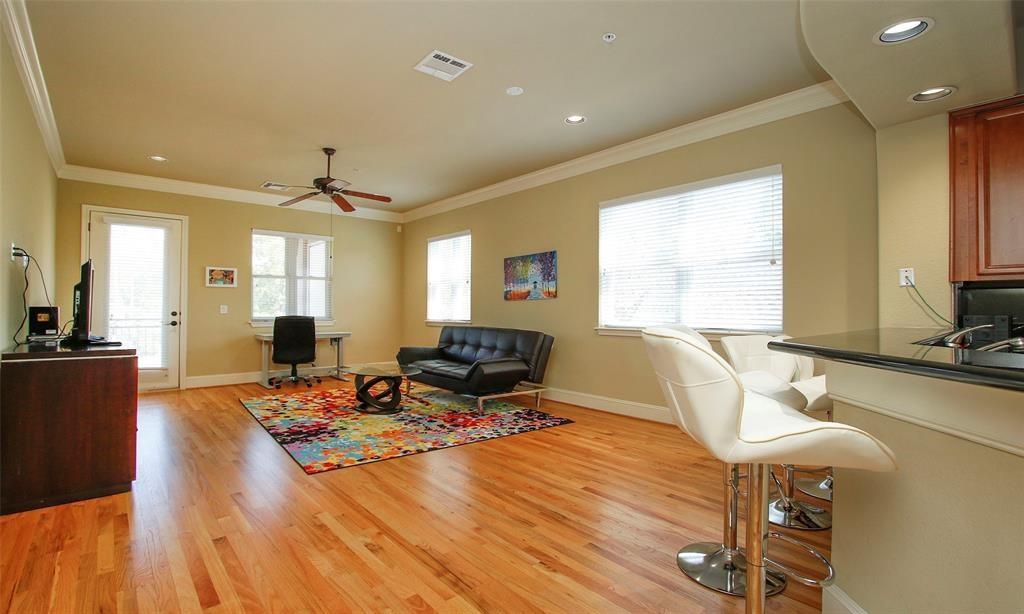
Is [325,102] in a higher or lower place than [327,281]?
higher

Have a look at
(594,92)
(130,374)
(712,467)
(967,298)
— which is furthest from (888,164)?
(130,374)

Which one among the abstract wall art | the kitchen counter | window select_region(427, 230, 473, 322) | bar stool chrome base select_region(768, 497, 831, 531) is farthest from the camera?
window select_region(427, 230, 473, 322)

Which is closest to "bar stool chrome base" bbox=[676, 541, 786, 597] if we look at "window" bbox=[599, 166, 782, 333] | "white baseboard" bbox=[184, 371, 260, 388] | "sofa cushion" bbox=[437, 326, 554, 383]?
"window" bbox=[599, 166, 782, 333]

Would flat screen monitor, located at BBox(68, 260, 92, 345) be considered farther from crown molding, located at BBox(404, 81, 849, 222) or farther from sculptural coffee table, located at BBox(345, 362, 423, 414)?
crown molding, located at BBox(404, 81, 849, 222)

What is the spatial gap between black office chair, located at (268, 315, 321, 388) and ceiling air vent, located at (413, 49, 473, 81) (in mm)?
4398

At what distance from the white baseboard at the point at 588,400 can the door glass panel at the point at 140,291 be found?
559 millimetres

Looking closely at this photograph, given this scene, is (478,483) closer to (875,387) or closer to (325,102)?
(875,387)

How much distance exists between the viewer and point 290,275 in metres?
7.32

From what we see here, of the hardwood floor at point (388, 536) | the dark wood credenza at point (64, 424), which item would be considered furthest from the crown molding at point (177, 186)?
the hardwood floor at point (388, 536)

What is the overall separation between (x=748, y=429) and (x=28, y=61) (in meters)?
4.66

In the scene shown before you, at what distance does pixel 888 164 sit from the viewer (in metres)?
3.05

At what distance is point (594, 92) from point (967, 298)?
2.78m

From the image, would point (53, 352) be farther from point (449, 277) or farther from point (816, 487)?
point (449, 277)

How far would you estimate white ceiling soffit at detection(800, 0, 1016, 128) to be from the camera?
1888 millimetres
